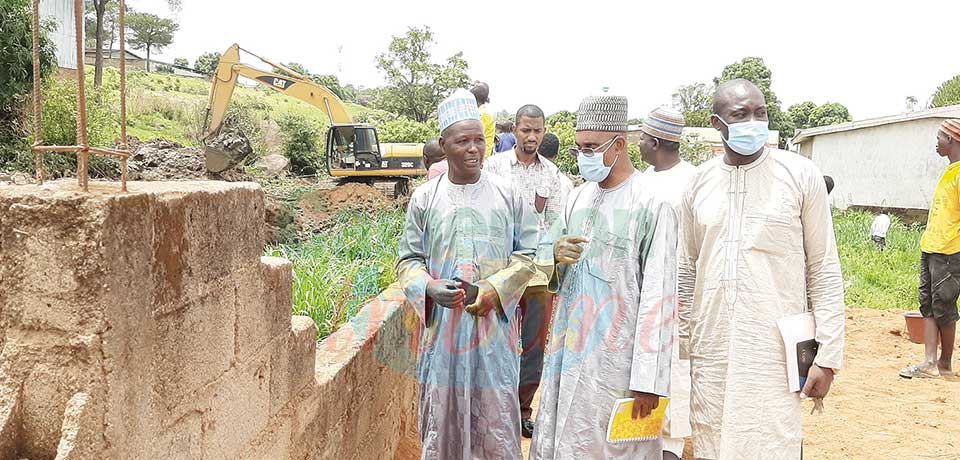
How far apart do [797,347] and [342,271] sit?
9.84ft

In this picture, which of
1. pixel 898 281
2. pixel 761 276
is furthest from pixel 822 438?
pixel 898 281

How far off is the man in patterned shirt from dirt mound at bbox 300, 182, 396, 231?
563cm

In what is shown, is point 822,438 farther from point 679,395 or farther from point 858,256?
point 858,256

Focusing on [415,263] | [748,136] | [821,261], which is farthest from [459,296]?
[821,261]

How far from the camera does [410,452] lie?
489cm

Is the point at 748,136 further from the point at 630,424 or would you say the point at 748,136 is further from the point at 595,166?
the point at 630,424

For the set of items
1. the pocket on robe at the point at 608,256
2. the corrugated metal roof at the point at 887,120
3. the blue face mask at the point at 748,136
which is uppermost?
the corrugated metal roof at the point at 887,120

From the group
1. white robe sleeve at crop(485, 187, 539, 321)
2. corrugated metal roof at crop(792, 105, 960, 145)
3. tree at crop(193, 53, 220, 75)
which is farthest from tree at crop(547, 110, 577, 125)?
tree at crop(193, 53, 220, 75)

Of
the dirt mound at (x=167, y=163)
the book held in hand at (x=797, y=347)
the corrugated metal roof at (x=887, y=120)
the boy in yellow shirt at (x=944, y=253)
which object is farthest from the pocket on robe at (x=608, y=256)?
the corrugated metal roof at (x=887, y=120)

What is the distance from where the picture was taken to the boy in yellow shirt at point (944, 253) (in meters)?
5.70

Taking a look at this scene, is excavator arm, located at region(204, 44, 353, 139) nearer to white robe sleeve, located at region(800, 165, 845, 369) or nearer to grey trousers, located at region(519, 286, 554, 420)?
grey trousers, located at region(519, 286, 554, 420)

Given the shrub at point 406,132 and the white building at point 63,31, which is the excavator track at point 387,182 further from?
the white building at point 63,31

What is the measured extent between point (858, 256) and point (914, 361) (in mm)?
5127

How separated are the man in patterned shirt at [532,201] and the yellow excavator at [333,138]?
963 cm
